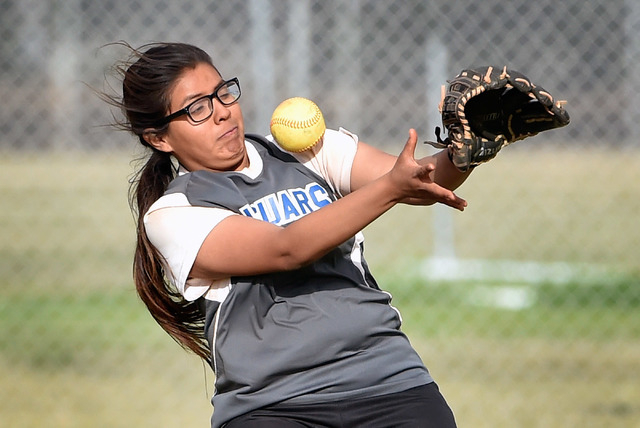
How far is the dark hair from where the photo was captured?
7.88 ft

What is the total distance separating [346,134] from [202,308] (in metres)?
0.58

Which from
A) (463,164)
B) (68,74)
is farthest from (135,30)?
(463,164)

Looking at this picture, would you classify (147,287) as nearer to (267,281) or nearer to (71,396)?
(267,281)

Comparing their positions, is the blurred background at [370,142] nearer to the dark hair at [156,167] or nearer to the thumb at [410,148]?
the dark hair at [156,167]

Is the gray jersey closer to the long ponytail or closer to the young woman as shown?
the young woman

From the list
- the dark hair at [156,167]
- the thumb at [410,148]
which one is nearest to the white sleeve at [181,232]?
the dark hair at [156,167]

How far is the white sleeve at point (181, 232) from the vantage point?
221cm

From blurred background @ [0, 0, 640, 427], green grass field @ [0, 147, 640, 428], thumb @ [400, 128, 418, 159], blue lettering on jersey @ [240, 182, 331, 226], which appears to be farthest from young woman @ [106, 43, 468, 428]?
blurred background @ [0, 0, 640, 427]

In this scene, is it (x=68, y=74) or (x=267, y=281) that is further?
(x=68, y=74)

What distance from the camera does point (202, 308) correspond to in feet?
7.79

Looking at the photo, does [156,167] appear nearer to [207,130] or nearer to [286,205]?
[207,130]

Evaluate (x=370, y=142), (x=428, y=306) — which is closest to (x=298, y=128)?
(x=428, y=306)

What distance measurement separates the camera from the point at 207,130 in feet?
7.73

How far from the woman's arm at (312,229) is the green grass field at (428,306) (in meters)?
1.82
